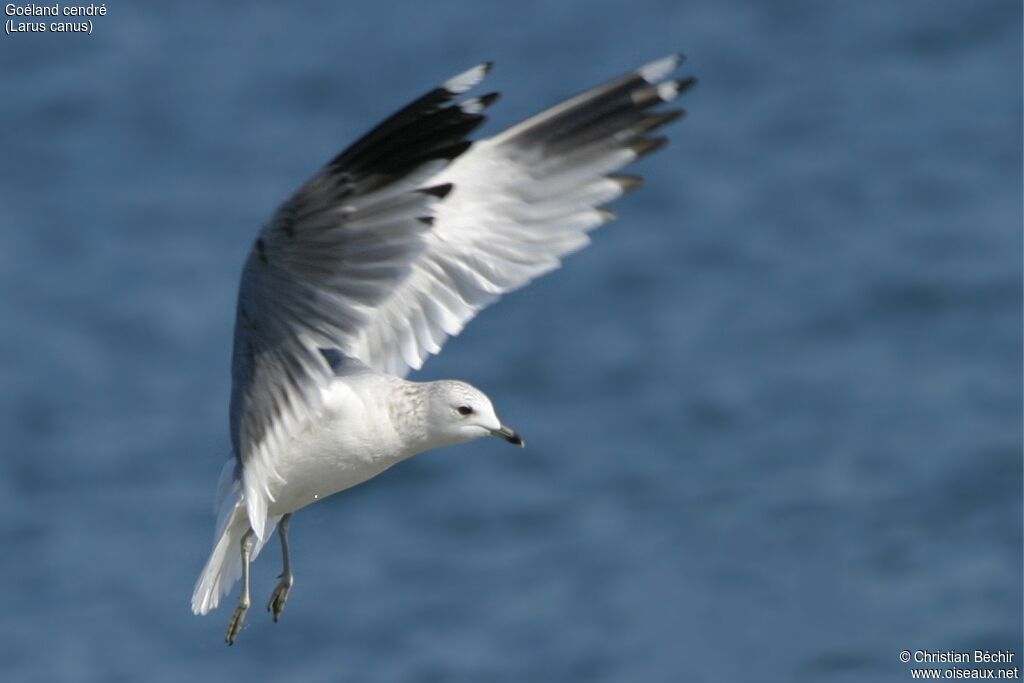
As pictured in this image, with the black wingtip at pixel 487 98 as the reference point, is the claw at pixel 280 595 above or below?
below

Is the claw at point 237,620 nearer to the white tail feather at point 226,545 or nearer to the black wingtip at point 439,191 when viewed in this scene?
the white tail feather at point 226,545

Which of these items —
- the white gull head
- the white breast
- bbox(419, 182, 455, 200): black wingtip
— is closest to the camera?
bbox(419, 182, 455, 200): black wingtip

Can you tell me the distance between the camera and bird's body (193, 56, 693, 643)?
562 cm

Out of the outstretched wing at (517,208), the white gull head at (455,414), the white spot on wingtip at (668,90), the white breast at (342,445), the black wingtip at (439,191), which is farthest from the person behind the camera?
the outstretched wing at (517,208)

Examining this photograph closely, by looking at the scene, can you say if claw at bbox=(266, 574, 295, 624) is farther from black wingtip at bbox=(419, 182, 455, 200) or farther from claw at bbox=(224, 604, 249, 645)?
black wingtip at bbox=(419, 182, 455, 200)

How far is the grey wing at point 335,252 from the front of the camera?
5.57 meters

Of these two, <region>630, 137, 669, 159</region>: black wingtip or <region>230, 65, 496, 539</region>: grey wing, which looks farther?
<region>630, 137, 669, 159</region>: black wingtip

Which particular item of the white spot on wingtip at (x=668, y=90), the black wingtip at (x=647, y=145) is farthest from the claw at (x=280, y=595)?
the white spot on wingtip at (x=668, y=90)

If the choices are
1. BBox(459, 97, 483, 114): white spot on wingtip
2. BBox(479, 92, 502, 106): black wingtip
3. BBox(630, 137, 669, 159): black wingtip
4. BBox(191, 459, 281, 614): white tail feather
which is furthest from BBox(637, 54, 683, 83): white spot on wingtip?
BBox(191, 459, 281, 614): white tail feather

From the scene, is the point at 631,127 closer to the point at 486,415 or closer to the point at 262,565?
the point at 486,415

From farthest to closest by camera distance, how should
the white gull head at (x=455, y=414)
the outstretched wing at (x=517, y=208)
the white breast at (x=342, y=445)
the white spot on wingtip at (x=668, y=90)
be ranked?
the outstretched wing at (x=517, y=208) → the white spot on wingtip at (x=668, y=90) → the white gull head at (x=455, y=414) → the white breast at (x=342, y=445)

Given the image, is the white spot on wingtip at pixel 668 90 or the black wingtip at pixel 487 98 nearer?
the black wingtip at pixel 487 98

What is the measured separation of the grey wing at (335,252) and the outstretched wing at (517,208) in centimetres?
57

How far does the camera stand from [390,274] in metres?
5.68
